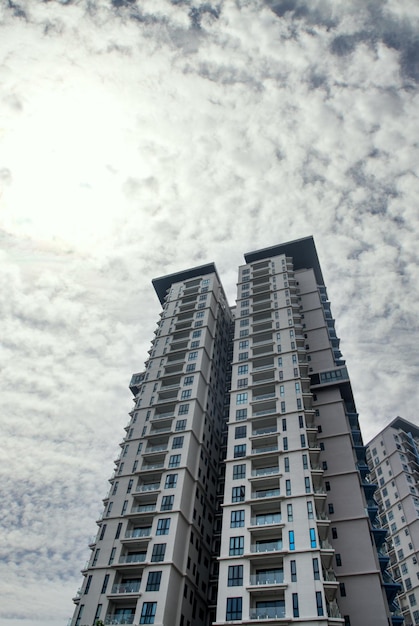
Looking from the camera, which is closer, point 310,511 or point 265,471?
point 310,511

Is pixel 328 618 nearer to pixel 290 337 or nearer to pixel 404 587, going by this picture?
pixel 290 337

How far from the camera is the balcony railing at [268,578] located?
45.0m

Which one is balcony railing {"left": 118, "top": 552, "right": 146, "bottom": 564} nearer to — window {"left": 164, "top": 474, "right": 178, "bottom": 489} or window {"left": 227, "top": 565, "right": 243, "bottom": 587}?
window {"left": 164, "top": 474, "right": 178, "bottom": 489}

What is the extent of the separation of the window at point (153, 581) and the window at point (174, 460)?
1324 centimetres

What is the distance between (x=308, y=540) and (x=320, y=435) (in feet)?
68.6

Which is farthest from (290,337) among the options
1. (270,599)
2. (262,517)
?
(270,599)

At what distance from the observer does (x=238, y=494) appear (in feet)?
180

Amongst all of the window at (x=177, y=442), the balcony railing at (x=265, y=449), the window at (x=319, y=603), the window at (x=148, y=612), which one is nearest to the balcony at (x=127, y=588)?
the window at (x=148, y=612)

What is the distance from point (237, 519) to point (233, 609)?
9.31 m

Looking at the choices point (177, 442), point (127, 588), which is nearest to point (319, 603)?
point (127, 588)

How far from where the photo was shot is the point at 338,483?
60125 mm

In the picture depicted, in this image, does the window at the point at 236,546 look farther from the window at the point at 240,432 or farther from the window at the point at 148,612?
the window at the point at 240,432

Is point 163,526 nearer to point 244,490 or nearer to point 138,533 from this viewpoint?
point 138,533

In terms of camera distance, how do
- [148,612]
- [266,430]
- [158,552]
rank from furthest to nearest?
1. [266,430]
2. [158,552]
3. [148,612]
